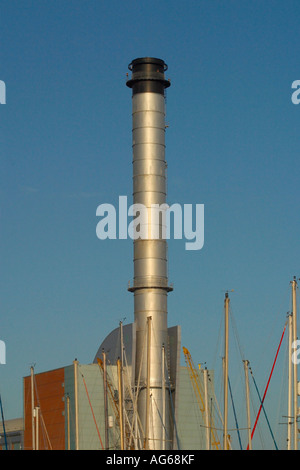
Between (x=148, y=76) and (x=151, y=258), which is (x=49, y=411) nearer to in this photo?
(x=151, y=258)

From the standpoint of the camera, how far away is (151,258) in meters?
109

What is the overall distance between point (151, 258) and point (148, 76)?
19.5 meters

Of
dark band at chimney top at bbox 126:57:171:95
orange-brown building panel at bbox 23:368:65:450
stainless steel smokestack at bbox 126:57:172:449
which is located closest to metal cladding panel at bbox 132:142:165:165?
stainless steel smokestack at bbox 126:57:172:449

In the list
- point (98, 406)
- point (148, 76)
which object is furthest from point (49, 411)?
point (148, 76)

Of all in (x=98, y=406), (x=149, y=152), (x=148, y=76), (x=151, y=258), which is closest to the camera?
(x=151, y=258)

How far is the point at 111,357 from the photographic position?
379 ft

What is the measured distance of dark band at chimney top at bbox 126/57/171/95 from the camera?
11250 cm

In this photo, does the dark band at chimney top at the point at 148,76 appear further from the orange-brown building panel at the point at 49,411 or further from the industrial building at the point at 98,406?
the orange-brown building panel at the point at 49,411

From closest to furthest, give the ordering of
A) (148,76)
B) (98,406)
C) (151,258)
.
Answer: (151,258), (98,406), (148,76)

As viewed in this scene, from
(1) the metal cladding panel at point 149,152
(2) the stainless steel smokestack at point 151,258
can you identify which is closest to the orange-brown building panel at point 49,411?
(2) the stainless steel smokestack at point 151,258

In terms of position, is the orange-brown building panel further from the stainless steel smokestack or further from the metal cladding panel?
the metal cladding panel

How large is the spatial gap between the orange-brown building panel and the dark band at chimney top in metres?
31.1
